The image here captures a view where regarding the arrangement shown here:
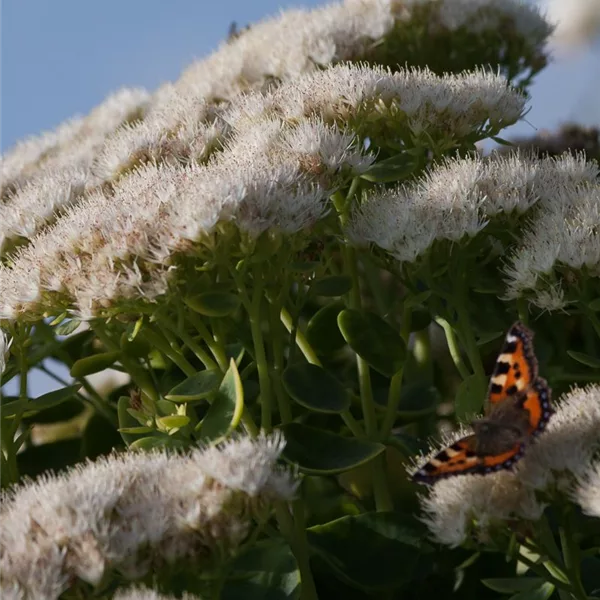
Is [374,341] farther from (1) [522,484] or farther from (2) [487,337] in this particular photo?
(1) [522,484]

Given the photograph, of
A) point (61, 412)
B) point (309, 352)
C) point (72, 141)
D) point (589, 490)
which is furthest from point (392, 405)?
point (72, 141)

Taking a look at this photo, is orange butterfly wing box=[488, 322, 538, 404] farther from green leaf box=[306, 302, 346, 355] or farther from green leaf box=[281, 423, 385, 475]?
green leaf box=[306, 302, 346, 355]

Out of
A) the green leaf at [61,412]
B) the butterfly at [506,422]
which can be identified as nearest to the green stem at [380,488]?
the butterfly at [506,422]

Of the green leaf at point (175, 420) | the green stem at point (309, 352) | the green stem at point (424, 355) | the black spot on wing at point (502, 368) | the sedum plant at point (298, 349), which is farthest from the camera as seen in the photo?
the green stem at point (424, 355)

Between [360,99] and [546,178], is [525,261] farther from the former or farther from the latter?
[360,99]

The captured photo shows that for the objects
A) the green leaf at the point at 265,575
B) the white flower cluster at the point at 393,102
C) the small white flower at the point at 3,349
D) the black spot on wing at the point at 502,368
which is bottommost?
the green leaf at the point at 265,575

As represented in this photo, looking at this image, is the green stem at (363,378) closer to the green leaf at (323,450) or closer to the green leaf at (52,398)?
the green leaf at (323,450)

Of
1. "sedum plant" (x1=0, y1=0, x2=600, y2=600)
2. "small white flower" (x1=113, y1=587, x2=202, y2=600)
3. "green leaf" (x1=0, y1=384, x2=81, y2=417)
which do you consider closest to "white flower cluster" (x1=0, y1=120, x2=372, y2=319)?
"sedum plant" (x1=0, y1=0, x2=600, y2=600)
